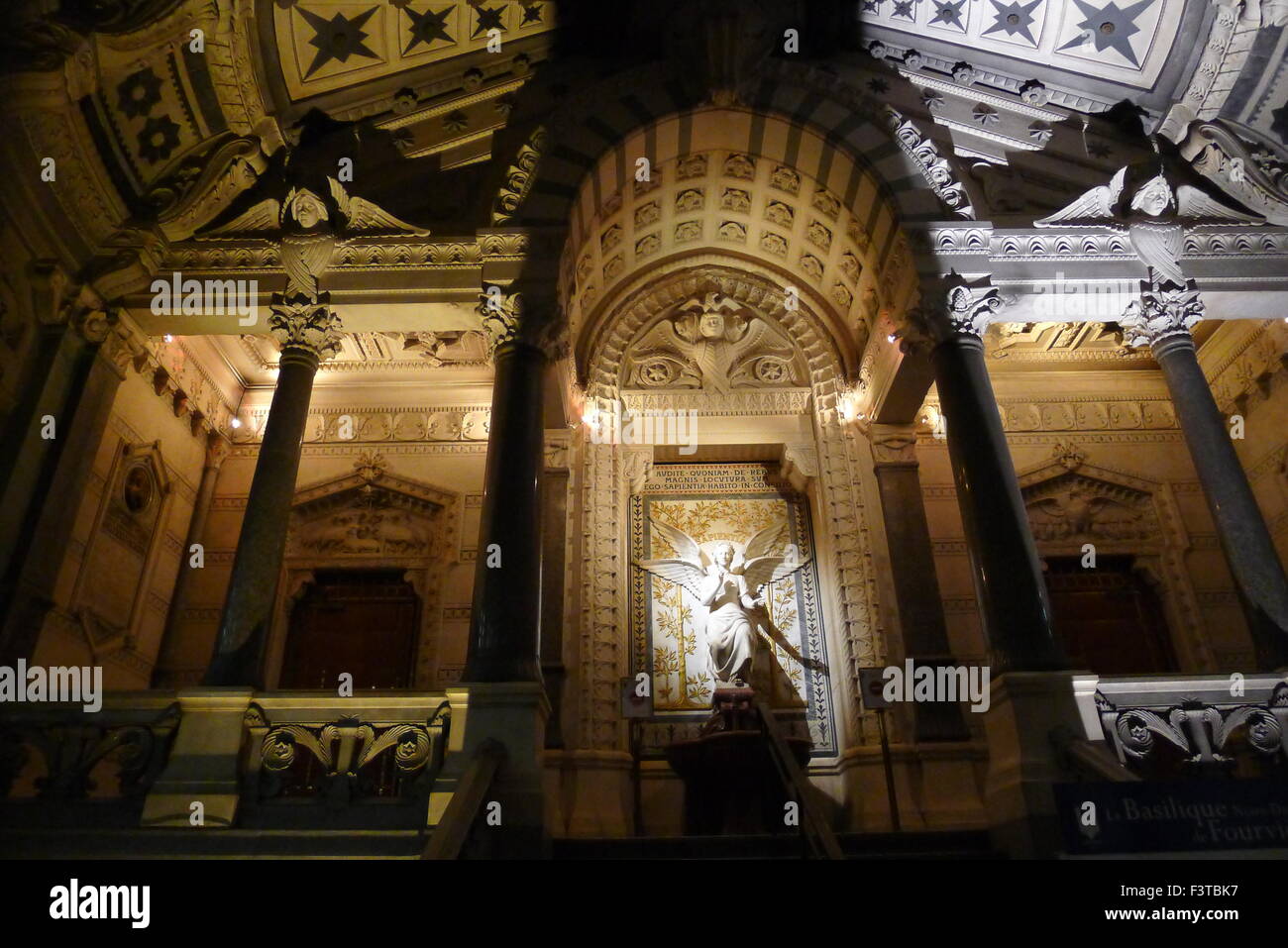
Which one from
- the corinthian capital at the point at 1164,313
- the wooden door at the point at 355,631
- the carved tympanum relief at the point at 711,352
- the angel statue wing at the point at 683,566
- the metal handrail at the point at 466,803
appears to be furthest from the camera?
the carved tympanum relief at the point at 711,352

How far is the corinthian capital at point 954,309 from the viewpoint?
7.05 m

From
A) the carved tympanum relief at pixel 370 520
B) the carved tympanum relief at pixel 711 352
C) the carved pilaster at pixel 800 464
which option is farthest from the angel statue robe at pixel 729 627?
the carved tympanum relief at pixel 370 520

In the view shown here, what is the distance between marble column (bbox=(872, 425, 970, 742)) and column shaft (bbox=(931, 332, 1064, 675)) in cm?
215

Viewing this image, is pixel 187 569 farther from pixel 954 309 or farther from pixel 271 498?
pixel 954 309

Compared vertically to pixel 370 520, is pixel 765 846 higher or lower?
lower

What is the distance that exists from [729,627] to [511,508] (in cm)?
337

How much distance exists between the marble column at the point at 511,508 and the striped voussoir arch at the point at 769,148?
1.19m

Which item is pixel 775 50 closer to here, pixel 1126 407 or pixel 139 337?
pixel 1126 407

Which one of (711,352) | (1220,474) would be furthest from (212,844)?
(1220,474)

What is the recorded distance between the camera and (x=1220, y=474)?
257 inches

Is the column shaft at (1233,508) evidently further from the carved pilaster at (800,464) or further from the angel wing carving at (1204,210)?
the carved pilaster at (800,464)

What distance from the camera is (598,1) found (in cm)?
852
